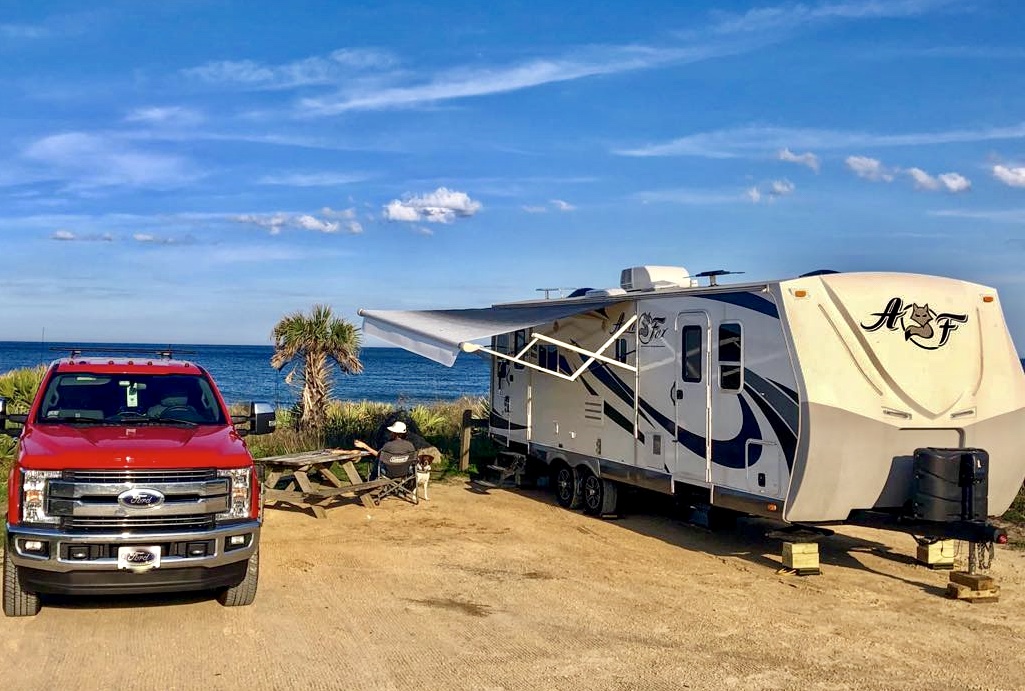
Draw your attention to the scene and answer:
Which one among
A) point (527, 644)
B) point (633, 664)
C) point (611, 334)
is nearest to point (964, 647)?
point (633, 664)

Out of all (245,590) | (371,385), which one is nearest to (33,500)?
(245,590)

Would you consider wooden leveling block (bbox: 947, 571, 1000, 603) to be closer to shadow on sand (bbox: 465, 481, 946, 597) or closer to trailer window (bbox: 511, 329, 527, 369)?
shadow on sand (bbox: 465, 481, 946, 597)

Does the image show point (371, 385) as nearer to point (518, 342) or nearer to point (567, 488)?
point (518, 342)

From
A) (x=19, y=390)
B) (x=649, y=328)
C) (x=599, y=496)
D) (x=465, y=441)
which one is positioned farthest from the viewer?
(x=465, y=441)

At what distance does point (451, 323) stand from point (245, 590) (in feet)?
20.3

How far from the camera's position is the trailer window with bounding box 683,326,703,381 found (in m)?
11.0

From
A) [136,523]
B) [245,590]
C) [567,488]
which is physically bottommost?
[567,488]

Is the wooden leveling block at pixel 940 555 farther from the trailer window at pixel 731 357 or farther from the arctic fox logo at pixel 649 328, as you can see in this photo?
the arctic fox logo at pixel 649 328

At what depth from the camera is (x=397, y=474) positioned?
13703 mm

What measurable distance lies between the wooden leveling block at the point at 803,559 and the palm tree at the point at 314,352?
1130cm

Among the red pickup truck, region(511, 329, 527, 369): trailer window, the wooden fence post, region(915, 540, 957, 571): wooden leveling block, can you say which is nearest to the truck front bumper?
the red pickup truck

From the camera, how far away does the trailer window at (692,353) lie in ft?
36.0

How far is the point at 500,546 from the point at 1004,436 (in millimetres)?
5549

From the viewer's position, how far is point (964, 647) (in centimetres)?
757
